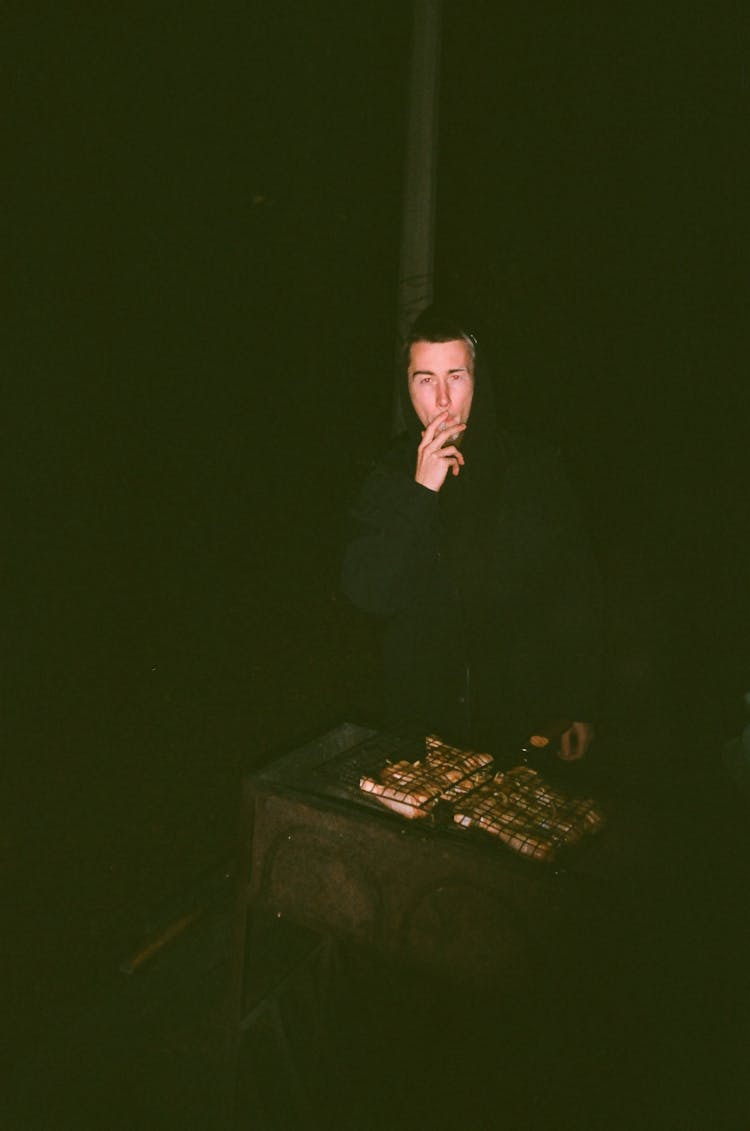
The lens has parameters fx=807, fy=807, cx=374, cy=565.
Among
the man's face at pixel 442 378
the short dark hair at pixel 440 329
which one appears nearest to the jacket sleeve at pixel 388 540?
the man's face at pixel 442 378

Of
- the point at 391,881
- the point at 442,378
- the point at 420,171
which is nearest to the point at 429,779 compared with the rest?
the point at 391,881

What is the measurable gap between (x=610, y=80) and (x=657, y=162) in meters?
0.46

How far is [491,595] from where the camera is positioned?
2910mm

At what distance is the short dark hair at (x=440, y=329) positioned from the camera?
2.63 meters

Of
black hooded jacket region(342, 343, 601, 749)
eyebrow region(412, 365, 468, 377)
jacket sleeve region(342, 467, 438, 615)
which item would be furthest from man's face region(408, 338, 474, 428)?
jacket sleeve region(342, 467, 438, 615)

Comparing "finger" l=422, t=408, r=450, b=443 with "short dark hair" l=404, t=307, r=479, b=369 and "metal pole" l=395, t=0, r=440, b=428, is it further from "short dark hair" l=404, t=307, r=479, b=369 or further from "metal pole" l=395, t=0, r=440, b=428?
"metal pole" l=395, t=0, r=440, b=428

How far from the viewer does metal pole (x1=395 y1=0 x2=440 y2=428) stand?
12.4 ft

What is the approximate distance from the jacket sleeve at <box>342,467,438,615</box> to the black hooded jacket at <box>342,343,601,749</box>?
112 mm

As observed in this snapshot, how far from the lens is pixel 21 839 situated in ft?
8.13

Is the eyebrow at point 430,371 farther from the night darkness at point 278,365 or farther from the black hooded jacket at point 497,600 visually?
the night darkness at point 278,365

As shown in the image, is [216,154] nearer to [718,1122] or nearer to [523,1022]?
[523,1022]

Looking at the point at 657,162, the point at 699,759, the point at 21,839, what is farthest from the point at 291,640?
the point at 657,162

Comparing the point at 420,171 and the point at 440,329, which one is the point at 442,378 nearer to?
the point at 440,329

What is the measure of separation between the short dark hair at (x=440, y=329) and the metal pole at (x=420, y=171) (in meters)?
1.30
